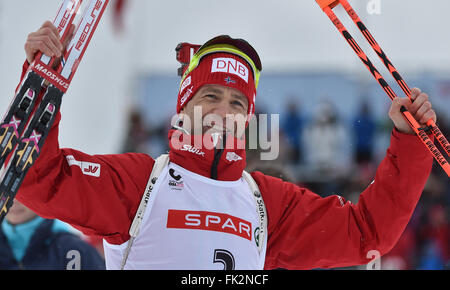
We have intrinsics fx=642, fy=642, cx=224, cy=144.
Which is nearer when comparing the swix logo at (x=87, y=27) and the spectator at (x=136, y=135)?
the swix logo at (x=87, y=27)

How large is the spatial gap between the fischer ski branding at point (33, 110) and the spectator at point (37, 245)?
1.67 m

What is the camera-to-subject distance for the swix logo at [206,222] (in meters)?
2.89

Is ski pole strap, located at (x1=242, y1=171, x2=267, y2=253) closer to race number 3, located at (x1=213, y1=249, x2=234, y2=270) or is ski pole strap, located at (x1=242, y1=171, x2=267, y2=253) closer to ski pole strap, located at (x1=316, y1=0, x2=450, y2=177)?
race number 3, located at (x1=213, y1=249, x2=234, y2=270)

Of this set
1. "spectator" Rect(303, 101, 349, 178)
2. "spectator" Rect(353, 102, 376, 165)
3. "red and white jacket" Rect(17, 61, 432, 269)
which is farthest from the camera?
"spectator" Rect(303, 101, 349, 178)

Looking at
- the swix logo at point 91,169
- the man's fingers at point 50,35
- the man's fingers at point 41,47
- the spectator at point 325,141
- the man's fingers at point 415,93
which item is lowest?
the swix logo at point 91,169

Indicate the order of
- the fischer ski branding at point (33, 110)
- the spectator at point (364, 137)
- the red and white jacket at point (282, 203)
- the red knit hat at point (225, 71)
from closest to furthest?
Answer: the fischer ski branding at point (33, 110) < the red and white jacket at point (282, 203) < the red knit hat at point (225, 71) < the spectator at point (364, 137)

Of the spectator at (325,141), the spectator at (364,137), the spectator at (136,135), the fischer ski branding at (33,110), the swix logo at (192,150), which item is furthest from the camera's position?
the spectator at (325,141)

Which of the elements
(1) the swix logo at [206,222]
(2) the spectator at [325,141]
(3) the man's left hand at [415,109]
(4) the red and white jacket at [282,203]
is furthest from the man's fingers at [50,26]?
(2) the spectator at [325,141]

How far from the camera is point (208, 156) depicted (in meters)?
3.07

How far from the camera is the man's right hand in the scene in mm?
2682

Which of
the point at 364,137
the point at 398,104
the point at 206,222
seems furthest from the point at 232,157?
the point at 364,137

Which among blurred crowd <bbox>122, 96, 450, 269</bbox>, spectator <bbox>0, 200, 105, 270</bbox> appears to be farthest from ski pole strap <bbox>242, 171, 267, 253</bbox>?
blurred crowd <bbox>122, 96, 450, 269</bbox>

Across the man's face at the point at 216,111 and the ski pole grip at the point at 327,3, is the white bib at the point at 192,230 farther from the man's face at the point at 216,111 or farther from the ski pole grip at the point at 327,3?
the ski pole grip at the point at 327,3

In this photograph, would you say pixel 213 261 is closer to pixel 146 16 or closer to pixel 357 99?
pixel 357 99
